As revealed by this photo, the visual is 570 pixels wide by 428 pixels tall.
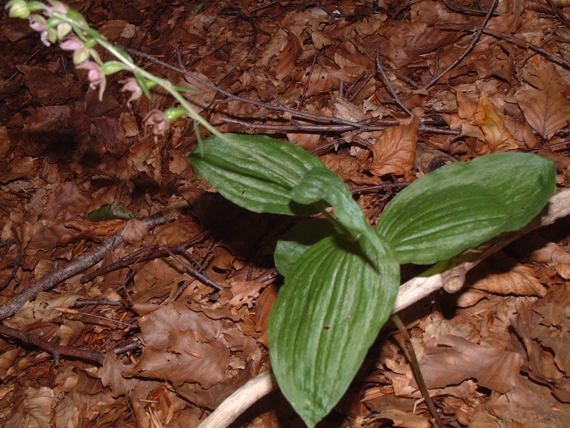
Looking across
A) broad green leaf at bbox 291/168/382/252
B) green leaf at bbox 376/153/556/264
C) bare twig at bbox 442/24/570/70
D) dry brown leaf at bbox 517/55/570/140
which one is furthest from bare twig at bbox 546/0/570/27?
broad green leaf at bbox 291/168/382/252

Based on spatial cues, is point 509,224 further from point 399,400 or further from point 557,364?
point 399,400

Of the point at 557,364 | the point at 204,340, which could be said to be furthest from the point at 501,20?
the point at 204,340

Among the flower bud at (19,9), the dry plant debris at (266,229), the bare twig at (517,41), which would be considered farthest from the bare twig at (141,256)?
the bare twig at (517,41)

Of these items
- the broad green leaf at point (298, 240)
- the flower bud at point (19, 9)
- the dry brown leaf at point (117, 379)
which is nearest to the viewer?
the flower bud at point (19, 9)

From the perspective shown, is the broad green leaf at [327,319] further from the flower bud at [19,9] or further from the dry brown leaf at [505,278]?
the flower bud at [19,9]

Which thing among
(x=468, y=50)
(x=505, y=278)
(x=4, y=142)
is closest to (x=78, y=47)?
(x=505, y=278)
